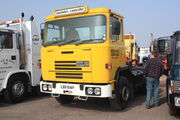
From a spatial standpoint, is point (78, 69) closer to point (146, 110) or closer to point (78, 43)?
point (78, 43)

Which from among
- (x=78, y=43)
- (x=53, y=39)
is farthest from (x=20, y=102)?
(x=78, y=43)

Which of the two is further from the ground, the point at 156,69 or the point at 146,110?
the point at 156,69

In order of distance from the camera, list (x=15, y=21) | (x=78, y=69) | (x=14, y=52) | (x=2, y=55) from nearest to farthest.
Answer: (x=78, y=69), (x=2, y=55), (x=14, y=52), (x=15, y=21)

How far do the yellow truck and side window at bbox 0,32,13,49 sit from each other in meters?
1.60

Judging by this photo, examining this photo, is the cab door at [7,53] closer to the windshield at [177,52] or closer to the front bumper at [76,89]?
the front bumper at [76,89]

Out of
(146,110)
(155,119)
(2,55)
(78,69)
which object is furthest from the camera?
(2,55)

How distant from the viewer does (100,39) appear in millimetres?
5359

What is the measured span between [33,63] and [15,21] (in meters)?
1.73

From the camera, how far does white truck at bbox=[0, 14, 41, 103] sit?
691cm

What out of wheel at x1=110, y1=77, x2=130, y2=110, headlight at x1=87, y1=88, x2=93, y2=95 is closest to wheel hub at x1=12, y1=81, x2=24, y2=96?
headlight at x1=87, y1=88, x2=93, y2=95

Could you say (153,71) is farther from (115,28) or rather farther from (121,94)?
(115,28)

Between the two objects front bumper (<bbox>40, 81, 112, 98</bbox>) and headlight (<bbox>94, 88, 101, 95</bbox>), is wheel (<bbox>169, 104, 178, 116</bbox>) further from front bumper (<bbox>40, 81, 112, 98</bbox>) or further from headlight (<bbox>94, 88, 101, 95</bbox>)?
headlight (<bbox>94, 88, 101, 95</bbox>)

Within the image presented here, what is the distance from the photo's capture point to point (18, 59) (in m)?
7.42

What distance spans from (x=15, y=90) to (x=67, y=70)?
2544 mm
